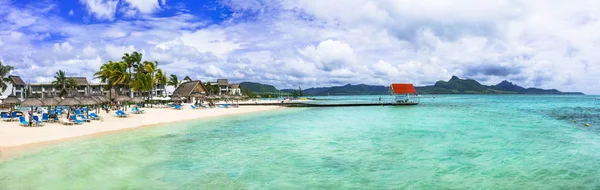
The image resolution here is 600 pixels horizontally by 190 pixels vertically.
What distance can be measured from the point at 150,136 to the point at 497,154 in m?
15.5

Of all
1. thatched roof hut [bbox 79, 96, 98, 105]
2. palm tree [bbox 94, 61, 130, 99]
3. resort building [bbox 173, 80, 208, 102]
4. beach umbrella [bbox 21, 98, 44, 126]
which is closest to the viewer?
beach umbrella [bbox 21, 98, 44, 126]

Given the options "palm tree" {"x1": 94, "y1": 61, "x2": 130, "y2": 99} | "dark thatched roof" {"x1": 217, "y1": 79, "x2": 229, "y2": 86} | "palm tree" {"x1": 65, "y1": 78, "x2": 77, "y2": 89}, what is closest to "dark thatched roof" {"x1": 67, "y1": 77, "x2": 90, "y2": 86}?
"palm tree" {"x1": 65, "y1": 78, "x2": 77, "y2": 89}

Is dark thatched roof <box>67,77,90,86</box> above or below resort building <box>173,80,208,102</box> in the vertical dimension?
above

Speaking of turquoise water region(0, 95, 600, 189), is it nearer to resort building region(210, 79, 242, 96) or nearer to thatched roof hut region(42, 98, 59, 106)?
Result: thatched roof hut region(42, 98, 59, 106)

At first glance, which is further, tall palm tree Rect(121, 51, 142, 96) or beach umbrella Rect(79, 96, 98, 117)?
tall palm tree Rect(121, 51, 142, 96)

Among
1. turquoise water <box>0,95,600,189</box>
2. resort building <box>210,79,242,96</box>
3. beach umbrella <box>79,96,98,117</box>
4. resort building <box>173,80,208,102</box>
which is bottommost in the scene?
turquoise water <box>0,95,600,189</box>

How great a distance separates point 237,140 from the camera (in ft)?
55.6

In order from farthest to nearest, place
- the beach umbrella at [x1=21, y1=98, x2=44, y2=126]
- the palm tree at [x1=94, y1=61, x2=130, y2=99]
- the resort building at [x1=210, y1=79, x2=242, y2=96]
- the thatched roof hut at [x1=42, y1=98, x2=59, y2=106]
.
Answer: the resort building at [x1=210, y1=79, x2=242, y2=96] → the palm tree at [x1=94, y1=61, x2=130, y2=99] → the thatched roof hut at [x1=42, y1=98, x2=59, y2=106] → the beach umbrella at [x1=21, y1=98, x2=44, y2=126]

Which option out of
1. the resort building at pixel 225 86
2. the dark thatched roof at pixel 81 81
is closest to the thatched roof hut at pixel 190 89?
the dark thatched roof at pixel 81 81

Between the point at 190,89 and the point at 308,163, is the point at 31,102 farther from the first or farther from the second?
the point at 190,89

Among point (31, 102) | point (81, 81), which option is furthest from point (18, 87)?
point (31, 102)

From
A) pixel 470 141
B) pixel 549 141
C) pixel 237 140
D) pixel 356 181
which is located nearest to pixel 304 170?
pixel 356 181

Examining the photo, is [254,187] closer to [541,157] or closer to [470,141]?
[541,157]

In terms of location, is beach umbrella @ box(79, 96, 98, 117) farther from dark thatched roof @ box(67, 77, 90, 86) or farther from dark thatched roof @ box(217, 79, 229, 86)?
dark thatched roof @ box(217, 79, 229, 86)
